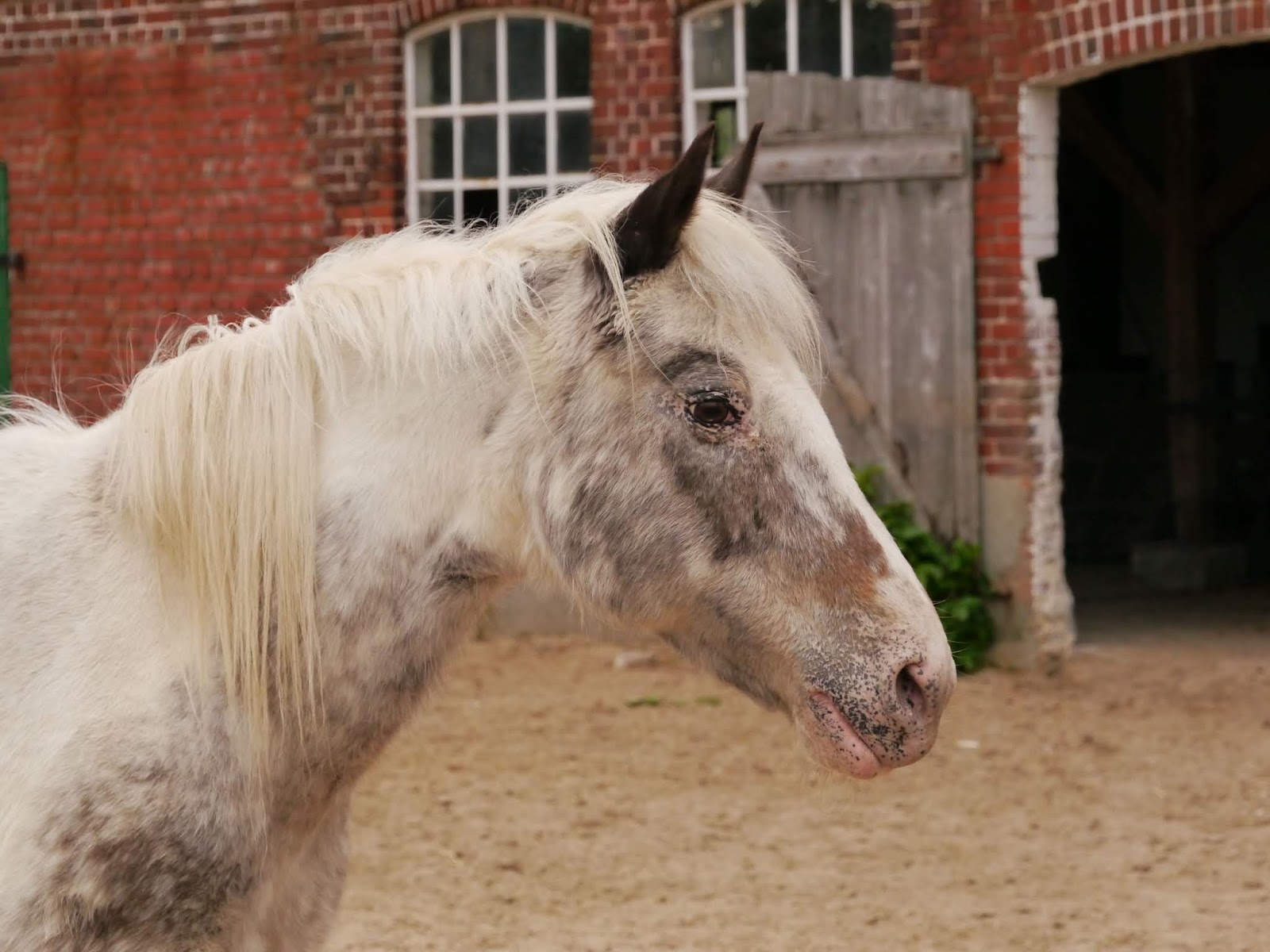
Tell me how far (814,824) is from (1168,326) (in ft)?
20.2

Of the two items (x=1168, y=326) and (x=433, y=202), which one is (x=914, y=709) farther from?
(x=1168, y=326)

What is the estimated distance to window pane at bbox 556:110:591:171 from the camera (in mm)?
8859

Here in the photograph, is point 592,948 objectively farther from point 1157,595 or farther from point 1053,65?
point 1157,595

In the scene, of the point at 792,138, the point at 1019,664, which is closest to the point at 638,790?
the point at 1019,664

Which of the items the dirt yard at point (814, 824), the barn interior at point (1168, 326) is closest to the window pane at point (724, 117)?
the barn interior at point (1168, 326)

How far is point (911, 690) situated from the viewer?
224cm

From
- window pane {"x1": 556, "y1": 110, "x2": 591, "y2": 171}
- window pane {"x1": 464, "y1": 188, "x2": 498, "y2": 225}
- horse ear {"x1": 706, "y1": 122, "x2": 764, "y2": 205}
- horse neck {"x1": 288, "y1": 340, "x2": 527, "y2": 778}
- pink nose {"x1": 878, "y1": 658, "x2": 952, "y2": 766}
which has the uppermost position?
window pane {"x1": 556, "y1": 110, "x2": 591, "y2": 171}

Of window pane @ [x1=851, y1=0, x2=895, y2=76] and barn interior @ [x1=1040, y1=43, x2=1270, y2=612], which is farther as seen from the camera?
barn interior @ [x1=1040, y1=43, x2=1270, y2=612]

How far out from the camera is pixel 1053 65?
7480 mm

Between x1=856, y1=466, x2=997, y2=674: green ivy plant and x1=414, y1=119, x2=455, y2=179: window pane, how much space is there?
303cm

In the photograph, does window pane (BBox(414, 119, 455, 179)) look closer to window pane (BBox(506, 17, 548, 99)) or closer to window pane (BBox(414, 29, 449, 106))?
window pane (BBox(414, 29, 449, 106))

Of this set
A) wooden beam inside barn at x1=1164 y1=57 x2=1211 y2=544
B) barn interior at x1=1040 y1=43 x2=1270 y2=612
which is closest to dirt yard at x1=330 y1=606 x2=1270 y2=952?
wooden beam inside barn at x1=1164 y1=57 x2=1211 y2=544

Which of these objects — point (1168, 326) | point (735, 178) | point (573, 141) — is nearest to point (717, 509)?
point (735, 178)

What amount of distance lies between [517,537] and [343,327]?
0.42m
